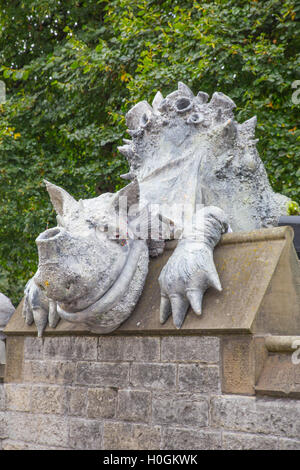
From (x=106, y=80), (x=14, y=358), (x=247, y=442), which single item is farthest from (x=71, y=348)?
(x=106, y=80)

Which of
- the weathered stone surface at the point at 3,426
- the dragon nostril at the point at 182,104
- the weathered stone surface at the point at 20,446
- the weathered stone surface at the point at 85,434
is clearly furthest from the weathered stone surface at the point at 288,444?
the dragon nostril at the point at 182,104

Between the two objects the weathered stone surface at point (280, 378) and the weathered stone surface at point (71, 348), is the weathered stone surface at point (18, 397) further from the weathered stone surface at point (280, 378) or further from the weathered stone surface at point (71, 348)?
the weathered stone surface at point (280, 378)

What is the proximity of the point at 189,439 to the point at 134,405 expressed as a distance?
0.47 metres

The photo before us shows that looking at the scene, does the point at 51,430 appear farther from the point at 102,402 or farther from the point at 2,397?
the point at 2,397

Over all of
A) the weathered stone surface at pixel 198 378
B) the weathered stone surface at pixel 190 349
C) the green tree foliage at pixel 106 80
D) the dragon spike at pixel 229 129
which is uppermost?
the green tree foliage at pixel 106 80

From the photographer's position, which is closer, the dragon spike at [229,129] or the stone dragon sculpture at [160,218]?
the stone dragon sculpture at [160,218]

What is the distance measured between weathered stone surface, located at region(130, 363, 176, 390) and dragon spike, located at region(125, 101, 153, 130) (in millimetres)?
2023

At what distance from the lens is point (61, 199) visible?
418 centimetres

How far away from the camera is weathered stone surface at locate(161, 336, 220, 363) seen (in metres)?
3.58

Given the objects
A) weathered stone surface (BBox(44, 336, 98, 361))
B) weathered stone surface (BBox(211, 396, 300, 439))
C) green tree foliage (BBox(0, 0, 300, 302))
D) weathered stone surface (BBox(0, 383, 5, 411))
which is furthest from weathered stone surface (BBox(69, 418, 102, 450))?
green tree foliage (BBox(0, 0, 300, 302))

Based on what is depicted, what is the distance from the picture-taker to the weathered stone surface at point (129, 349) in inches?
154

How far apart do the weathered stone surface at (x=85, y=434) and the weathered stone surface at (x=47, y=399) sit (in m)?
0.18

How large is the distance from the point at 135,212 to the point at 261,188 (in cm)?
125

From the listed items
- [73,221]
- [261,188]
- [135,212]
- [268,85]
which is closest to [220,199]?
[261,188]
